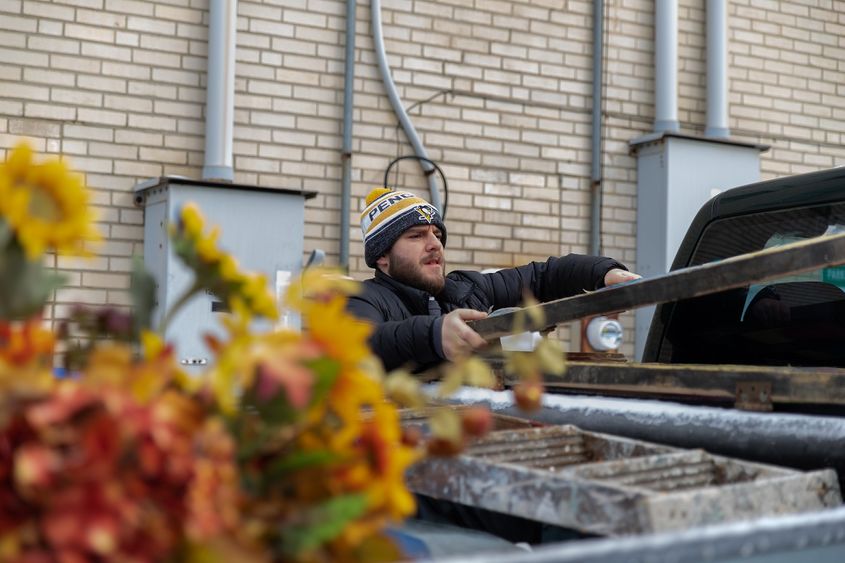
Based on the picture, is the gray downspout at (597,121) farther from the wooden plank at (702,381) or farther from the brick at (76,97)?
the wooden plank at (702,381)

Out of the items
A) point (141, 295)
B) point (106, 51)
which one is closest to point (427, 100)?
point (106, 51)

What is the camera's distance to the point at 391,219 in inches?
146

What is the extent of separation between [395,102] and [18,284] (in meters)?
4.91

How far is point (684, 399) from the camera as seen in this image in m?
1.77

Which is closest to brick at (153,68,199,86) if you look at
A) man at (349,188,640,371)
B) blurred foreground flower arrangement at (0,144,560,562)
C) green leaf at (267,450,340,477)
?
man at (349,188,640,371)

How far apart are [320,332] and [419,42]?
16.8ft

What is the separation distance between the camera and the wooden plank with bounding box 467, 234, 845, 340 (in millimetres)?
1479

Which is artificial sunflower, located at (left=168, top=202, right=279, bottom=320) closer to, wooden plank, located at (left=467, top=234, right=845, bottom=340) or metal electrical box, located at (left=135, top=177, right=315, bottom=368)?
wooden plank, located at (left=467, top=234, right=845, bottom=340)

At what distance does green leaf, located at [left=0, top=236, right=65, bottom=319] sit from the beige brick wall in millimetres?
4223

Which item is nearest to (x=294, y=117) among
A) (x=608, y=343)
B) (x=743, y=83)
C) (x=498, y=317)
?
(x=608, y=343)

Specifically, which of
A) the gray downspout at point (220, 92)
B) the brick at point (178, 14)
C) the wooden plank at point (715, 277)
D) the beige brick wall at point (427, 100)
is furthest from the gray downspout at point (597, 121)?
the wooden plank at point (715, 277)

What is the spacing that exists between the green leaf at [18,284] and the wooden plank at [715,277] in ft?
2.62

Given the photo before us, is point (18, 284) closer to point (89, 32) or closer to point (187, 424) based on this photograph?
point (187, 424)

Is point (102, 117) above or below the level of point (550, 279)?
above
